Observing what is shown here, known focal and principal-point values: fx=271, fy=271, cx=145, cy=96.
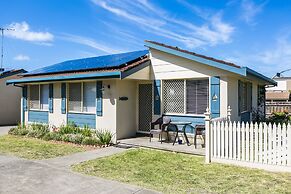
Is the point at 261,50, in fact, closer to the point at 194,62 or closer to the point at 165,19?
the point at 165,19

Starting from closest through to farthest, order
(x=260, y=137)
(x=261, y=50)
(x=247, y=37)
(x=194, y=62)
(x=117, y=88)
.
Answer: (x=260, y=137), (x=194, y=62), (x=117, y=88), (x=247, y=37), (x=261, y=50)

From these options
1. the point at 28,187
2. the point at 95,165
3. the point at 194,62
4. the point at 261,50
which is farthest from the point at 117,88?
the point at 261,50

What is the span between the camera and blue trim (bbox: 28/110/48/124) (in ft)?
47.7

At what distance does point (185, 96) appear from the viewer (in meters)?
11.0

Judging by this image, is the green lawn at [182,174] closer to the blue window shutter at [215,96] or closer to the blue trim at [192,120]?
the blue trim at [192,120]

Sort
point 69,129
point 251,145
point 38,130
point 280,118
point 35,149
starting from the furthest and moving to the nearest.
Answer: point 280,118 < point 38,130 < point 69,129 < point 35,149 < point 251,145

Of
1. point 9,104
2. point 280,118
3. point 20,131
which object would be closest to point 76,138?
point 20,131

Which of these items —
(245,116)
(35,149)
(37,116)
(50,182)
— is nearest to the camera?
(50,182)

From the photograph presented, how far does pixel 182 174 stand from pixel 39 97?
10.9 m

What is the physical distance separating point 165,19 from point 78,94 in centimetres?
573

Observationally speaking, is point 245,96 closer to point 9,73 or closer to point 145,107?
point 145,107

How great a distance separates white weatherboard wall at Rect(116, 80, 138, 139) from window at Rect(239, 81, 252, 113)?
4.74 meters

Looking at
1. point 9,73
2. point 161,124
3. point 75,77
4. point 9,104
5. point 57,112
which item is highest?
point 9,73

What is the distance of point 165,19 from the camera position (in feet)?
45.0
